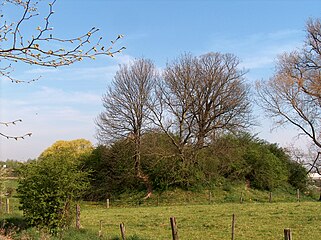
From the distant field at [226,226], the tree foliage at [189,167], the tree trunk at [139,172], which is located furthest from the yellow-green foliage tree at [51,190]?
the tree trunk at [139,172]

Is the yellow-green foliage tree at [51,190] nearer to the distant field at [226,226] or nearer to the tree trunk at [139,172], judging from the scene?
the distant field at [226,226]

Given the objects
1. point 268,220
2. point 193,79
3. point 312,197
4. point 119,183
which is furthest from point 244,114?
point 268,220

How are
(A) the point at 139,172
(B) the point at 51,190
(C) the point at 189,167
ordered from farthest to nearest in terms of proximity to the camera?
(A) the point at 139,172, (C) the point at 189,167, (B) the point at 51,190

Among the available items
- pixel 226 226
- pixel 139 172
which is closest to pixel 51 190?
pixel 226 226

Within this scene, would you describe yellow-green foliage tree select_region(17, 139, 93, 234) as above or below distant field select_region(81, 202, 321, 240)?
above

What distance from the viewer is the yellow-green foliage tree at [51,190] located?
50.8 feet

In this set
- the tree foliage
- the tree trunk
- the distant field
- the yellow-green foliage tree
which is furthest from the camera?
the tree trunk

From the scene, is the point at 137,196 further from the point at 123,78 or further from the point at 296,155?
the point at 296,155

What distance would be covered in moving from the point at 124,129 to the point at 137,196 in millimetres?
6169

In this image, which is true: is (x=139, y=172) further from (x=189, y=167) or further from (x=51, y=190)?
(x=51, y=190)

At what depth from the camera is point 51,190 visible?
51.5 feet

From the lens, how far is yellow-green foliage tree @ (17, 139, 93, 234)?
15.5 meters

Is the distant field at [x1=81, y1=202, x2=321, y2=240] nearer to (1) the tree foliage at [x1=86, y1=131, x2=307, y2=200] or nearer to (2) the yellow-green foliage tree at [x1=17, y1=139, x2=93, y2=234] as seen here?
(2) the yellow-green foliage tree at [x1=17, y1=139, x2=93, y2=234]

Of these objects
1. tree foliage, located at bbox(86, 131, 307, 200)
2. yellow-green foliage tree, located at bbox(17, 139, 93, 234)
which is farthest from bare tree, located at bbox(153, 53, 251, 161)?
yellow-green foliage tree, located at bbox(17, 139, 93, 234)
